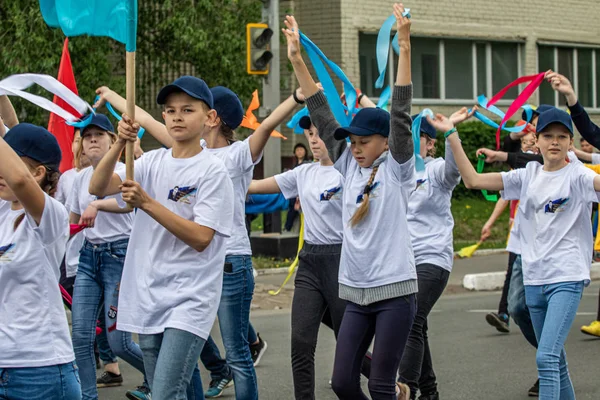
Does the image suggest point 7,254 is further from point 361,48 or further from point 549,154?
point 361,48

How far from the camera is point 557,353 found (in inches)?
241

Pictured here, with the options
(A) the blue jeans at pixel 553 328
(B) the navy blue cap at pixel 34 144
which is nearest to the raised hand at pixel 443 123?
(A) the blue jeans at pixel 553 328

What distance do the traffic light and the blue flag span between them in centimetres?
918

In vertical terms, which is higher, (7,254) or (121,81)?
(121,81)

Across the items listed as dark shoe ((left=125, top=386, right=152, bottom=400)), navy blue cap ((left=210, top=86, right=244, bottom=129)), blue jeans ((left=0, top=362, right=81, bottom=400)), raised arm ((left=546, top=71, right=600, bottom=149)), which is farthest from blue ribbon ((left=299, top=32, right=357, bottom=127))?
blue jeans ((left=0, top=362, right=81, bottom=400))

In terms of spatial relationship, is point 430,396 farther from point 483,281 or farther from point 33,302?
point 483,281

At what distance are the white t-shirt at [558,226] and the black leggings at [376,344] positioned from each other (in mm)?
1062

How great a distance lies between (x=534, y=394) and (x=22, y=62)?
12.9 meters

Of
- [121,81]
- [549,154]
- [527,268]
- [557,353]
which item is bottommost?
[557,353]

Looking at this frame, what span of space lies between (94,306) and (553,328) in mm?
2939

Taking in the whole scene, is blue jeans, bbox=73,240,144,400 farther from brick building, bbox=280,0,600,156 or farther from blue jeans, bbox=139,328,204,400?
brick building, bbox=280,0,600,156

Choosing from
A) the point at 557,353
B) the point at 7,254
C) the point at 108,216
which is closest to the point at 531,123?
the point at 557,353

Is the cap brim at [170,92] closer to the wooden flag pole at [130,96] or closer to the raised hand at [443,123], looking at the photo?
the wooden flag pole at [130,96]

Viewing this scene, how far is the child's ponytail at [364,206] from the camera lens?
5.68 m
